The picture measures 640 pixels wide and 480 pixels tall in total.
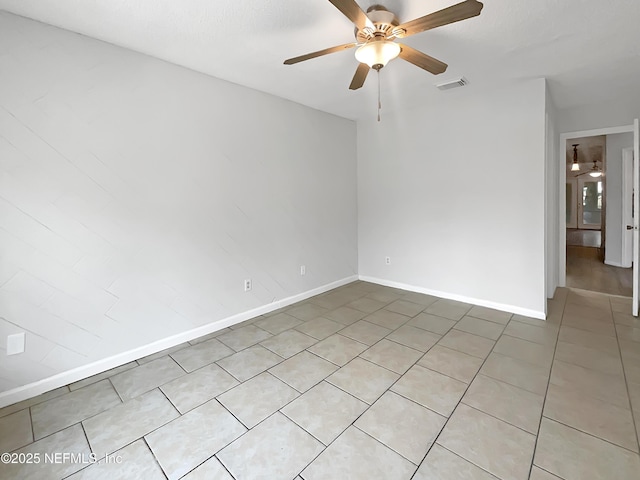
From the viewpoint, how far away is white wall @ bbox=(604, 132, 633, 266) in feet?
17.1

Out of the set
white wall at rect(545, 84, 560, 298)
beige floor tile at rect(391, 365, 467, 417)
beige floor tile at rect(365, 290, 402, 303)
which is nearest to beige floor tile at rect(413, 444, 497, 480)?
beige floor tile at rect(391, 365, 467, 417)

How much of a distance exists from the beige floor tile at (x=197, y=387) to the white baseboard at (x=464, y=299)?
9.49 feet

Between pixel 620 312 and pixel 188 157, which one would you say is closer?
pixel 188 157

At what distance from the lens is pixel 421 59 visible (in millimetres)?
2037

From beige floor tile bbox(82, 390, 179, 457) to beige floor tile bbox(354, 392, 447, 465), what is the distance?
4.05ft

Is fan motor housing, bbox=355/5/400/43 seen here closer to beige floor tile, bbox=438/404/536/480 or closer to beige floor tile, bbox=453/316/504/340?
beige floor tile, bbox=438/404/536/480

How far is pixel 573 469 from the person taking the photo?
1456 mm

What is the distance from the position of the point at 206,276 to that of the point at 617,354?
3739 millimetres

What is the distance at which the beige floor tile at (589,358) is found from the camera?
2318 millimetres

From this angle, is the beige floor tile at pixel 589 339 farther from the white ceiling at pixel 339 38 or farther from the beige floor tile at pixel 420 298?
the white ceiling at pixel 339 38

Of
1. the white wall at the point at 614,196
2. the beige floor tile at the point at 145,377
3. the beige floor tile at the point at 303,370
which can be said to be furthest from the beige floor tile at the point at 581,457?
the white wall at the point at 614,196

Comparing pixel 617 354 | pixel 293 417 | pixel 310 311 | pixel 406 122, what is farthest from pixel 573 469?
pixel 406 122

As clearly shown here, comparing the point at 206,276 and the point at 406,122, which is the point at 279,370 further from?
the point at 406,122

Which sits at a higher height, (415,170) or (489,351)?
(415,170)
